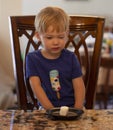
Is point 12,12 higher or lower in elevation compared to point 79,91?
higher

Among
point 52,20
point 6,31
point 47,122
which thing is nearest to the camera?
point 47,122

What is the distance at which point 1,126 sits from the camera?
870 millimetres

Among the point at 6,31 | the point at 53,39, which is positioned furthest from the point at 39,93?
the point at 6,31

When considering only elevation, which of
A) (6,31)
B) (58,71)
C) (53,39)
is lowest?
(6,31)

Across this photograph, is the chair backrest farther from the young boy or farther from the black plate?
the black plate

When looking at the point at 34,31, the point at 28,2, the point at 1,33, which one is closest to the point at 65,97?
the point at 34,31

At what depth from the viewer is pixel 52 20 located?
48.7 inches

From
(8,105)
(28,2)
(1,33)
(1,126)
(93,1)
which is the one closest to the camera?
(1,126)

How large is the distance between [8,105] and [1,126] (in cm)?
238

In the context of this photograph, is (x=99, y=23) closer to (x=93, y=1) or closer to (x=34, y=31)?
(x=34, y=31)

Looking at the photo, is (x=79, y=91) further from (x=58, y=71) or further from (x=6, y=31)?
(x=6, y=31)

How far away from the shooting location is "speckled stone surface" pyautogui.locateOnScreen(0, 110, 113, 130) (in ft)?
2.86

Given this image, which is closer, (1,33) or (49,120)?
(49,120)

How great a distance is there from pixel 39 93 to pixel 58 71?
0.41 ft
